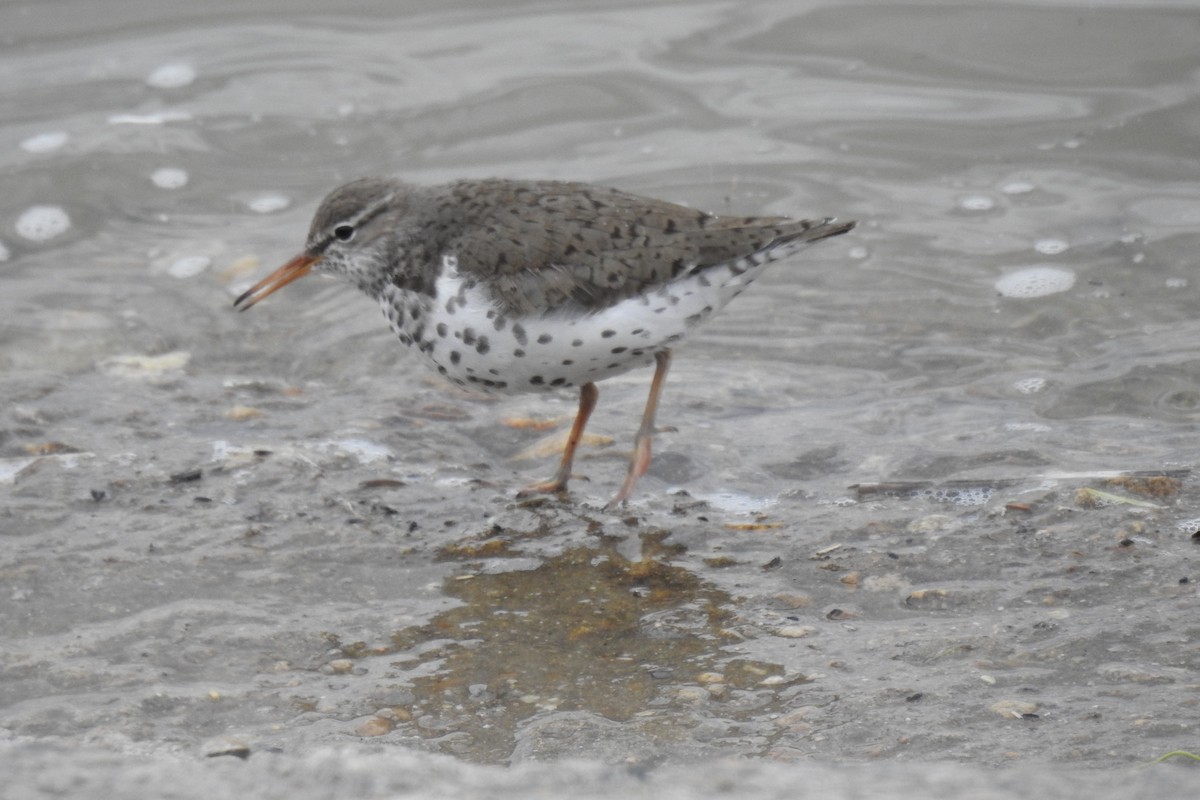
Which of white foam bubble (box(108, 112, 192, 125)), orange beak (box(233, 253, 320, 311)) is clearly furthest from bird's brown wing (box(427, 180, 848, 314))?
white foam bubble (box(108, 112, 192, 125))

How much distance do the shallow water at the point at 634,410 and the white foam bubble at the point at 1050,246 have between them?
0.08ft

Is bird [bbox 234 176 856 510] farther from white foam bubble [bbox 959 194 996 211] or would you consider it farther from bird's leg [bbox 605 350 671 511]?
white foam bubble [bbox 959 194 996 211]

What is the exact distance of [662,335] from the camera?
5531 millimetres

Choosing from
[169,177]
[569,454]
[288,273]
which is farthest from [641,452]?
[169,177]

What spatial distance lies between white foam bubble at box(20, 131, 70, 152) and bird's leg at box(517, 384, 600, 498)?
566 cm

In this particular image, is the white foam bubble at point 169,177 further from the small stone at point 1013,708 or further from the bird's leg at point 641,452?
the small stone at point 1013,708

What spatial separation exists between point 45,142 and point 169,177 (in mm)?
1035

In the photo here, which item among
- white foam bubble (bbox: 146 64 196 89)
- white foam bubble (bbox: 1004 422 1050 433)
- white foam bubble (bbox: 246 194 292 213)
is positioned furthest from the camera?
white foam bubble (bbox: 146 64 196 89)

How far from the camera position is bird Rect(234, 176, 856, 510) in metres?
5.35

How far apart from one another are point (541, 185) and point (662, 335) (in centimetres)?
87

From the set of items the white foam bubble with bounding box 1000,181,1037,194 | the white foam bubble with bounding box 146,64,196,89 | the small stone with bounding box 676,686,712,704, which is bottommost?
the small stone with bounding box 676,686,712,704

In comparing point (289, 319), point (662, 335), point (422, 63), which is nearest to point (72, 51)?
point (422, 63)

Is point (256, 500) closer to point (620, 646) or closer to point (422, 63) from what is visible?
point (620, 646)

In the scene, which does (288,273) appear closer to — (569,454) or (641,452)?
(569,454)
